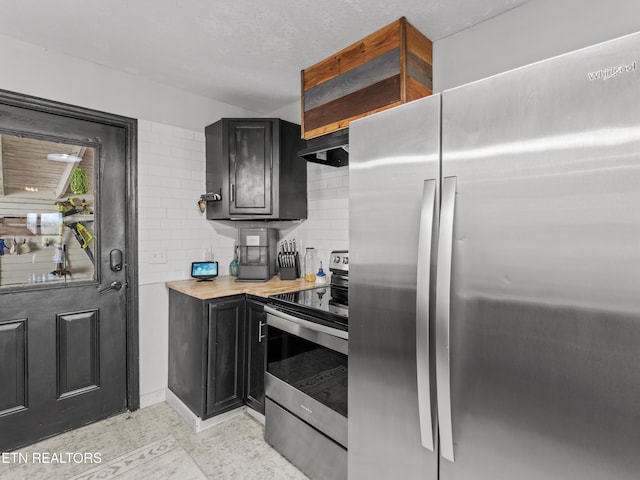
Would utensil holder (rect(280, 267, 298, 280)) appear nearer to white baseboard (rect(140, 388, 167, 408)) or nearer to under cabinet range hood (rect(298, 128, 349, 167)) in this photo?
under cabinet range hood (rect(298, 128, 349, 167))

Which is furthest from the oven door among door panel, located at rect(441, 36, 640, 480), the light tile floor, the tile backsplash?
the tile backsplash

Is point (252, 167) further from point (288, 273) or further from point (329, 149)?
point (288, 273)

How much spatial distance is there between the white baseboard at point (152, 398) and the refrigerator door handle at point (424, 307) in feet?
7.70

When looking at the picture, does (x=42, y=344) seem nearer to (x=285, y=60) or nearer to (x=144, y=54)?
(x=144, y=54)

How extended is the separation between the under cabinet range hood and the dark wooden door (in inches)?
55.1

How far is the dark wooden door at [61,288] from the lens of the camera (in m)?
2.12

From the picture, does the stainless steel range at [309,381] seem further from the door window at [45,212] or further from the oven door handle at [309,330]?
the door window at [45,212]

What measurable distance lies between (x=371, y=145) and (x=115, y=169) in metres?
2.12

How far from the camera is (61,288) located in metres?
2.29

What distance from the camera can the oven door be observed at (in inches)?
64.3

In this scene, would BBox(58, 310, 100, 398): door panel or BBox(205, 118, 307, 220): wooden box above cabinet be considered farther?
BBox(205, 118, 307, 220): wooden box above cabinet

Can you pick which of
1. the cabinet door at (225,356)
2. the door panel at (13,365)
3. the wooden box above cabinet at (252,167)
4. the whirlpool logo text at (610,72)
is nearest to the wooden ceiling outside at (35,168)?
the door panel at (13,365)

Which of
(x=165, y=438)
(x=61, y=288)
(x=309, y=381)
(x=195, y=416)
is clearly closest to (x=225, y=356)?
(x=195, y=416)

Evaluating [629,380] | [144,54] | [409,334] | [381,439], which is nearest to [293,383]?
[381,439]
